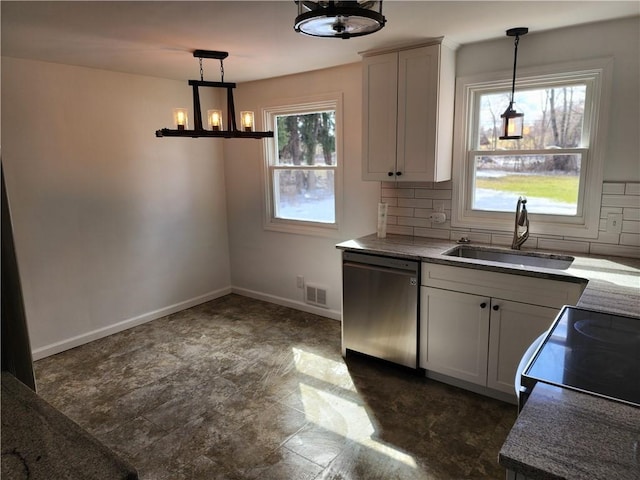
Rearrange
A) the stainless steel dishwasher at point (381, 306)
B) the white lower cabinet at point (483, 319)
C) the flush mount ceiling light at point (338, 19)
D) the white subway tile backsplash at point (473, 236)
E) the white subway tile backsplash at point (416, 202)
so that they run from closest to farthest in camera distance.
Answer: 1. the flush mount ceiling light at point (338, 19)
2. the white lower cabinet at point (483, 319)
3. the stainless steel dishwasher at point (381, 306)
4. the white subway tile backsplash at point (473, 236)
5. the white subway tile backsplash at point (416, 202)

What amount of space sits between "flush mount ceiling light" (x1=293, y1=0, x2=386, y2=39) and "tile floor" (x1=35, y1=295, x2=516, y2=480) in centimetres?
206

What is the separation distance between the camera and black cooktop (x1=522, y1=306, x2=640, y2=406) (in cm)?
118

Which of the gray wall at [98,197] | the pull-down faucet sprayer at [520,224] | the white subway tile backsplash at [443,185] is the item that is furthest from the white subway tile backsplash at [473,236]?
the gray wall at [98,197]

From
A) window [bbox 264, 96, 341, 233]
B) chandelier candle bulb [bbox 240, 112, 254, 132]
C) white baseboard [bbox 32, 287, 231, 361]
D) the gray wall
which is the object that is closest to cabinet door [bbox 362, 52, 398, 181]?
window [bbox 264, 96, 341, 233]

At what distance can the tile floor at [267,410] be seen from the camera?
7.11ft

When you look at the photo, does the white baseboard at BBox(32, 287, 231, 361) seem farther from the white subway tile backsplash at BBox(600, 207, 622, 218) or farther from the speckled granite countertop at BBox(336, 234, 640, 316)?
the white subway tile backsplash at BBox(600, 207, 622, 218)

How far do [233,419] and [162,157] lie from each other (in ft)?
8.59

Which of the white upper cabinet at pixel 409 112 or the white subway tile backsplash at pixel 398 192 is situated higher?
the white upper cabinet at pixel 409 112

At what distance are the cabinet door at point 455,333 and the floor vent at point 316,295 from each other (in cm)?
143

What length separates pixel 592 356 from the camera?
53.5 inches

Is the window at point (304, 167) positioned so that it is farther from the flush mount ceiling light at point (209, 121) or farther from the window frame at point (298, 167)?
the flush mount ceiling light at point (209, 121)

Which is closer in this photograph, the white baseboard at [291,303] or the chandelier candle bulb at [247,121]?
the chandelier candle bulb at [247,121]

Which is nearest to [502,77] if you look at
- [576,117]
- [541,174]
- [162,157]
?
[576,117]

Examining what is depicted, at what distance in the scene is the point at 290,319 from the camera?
162 inches
